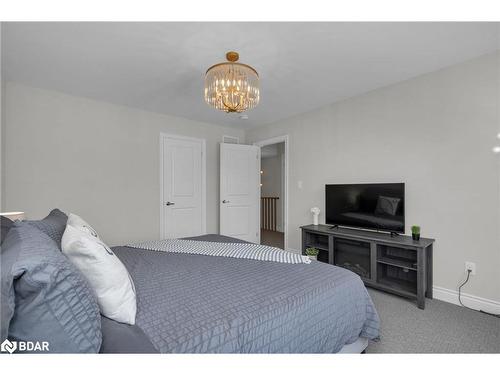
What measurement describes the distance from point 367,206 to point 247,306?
7.99 feet

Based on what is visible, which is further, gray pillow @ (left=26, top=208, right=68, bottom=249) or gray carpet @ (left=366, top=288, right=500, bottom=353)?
gray carpet @ (left=366, top=288, right=500, bottom=353)

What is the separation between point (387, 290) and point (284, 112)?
2772 millimetres

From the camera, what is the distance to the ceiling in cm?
195

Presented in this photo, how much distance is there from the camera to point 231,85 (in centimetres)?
195

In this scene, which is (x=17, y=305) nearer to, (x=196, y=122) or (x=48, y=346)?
(x=48, y=346)

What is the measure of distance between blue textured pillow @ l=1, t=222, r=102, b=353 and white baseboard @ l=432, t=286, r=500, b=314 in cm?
308

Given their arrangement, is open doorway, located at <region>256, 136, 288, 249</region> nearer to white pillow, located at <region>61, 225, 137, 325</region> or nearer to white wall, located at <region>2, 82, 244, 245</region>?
white wall, located at <region>2, 82, 244, 245</region>

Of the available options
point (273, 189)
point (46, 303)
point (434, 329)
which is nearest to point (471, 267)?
point (434, 329)

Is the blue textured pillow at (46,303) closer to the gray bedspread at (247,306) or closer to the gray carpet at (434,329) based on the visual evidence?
the gray bedspread at (247,306)

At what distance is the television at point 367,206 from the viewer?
285cm

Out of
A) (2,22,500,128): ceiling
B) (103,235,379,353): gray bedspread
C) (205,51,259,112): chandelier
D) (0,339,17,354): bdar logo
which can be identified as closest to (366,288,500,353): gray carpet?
(103,235,379,353): gray bedspread

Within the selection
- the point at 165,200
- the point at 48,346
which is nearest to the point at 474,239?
the point at 48,346

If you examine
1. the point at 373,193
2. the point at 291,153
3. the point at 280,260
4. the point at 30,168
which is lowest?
the point at 280,260

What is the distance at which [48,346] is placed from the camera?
2.45 feet
